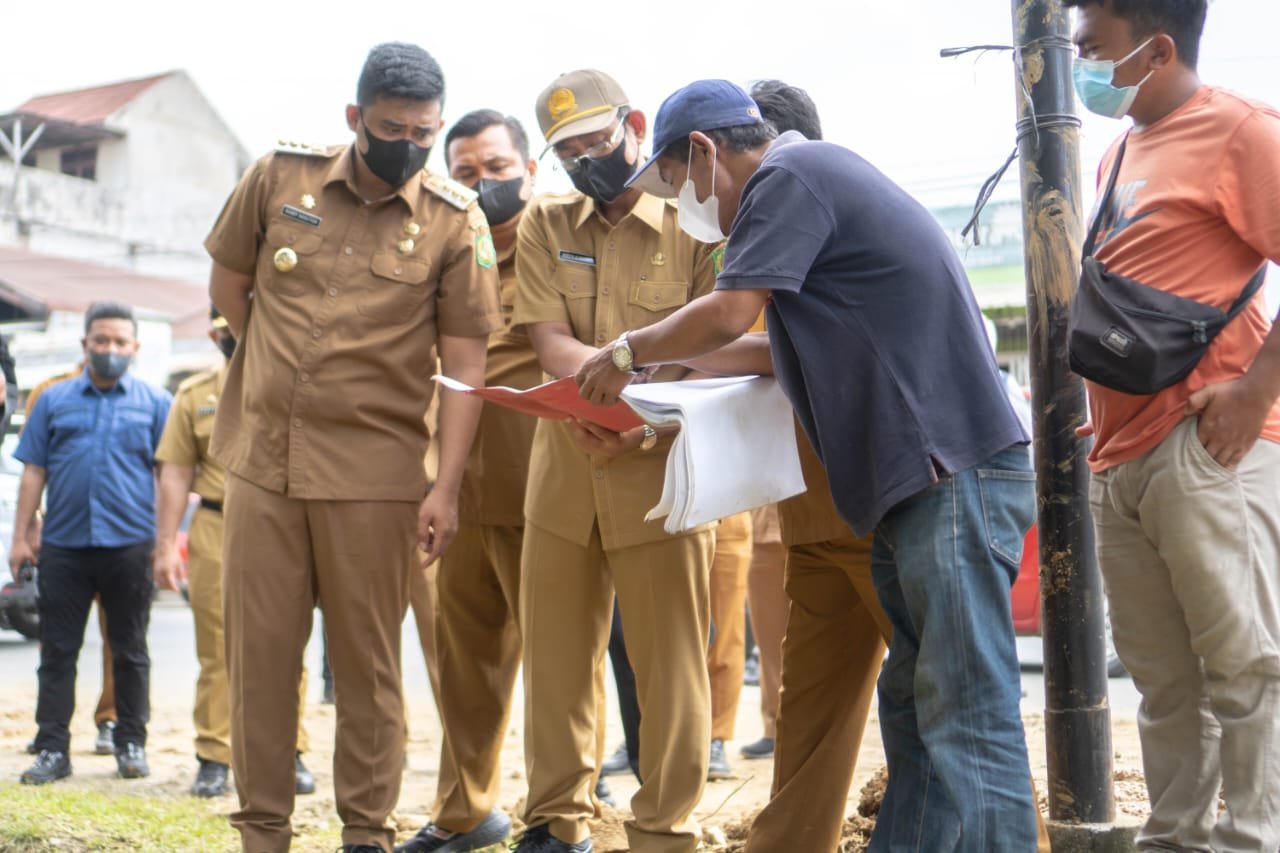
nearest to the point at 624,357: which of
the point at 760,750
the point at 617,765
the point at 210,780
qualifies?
the point at 617,765

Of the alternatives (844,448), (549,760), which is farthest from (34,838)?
(844,448)

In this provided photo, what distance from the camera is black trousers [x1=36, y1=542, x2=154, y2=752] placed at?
6531mm

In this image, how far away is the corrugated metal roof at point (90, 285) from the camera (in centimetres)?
3183

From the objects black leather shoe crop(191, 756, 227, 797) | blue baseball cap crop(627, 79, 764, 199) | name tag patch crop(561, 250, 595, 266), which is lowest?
black leather shoe crop(191, 756, 227, 797)

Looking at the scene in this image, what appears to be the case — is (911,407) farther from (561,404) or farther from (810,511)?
(561,404)

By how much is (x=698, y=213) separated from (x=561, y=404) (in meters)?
0.60

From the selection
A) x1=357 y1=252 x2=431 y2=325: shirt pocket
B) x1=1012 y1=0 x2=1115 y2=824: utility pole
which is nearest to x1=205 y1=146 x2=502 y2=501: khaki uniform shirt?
x1=357 y1=252 x2=431 y2=325: shirt pocket

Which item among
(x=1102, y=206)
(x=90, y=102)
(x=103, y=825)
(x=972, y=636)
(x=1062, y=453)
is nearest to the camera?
(x=972, y=636)

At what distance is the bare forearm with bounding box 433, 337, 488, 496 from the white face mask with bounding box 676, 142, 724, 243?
1.03m

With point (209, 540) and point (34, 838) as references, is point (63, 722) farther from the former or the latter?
point (34, 838)

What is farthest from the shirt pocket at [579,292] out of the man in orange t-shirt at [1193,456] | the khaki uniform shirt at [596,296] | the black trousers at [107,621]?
the black trousers at [107,621]

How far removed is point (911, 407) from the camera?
9.88ft

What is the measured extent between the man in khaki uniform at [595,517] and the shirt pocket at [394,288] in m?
0.31

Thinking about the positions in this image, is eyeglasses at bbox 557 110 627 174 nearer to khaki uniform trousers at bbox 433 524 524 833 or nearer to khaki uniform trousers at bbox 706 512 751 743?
khaki uniform trousers at bbox 433 524 524 833
